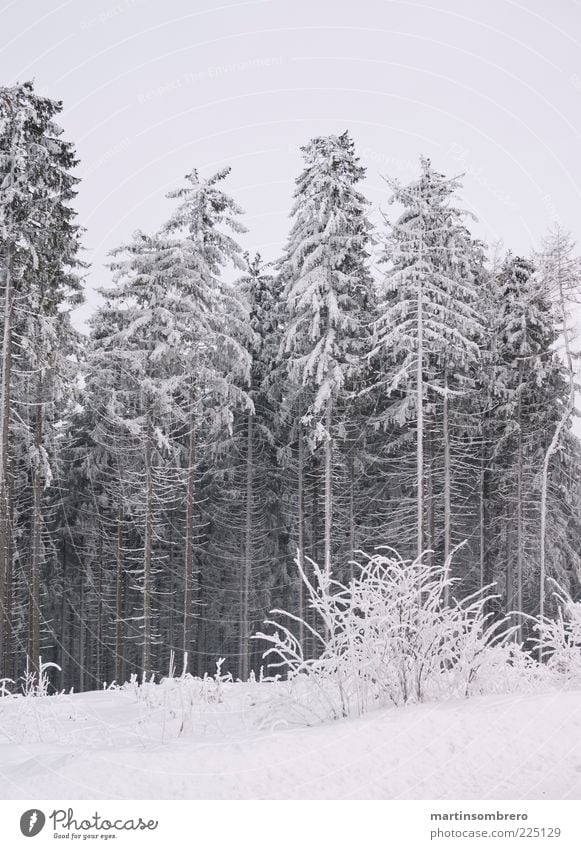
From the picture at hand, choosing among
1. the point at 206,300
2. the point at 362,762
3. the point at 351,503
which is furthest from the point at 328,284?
the point at 362,762

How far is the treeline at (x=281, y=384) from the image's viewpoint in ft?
66.7

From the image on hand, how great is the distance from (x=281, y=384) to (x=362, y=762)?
23515 mm

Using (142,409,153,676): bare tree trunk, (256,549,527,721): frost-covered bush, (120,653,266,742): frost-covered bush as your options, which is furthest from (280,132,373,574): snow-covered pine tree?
(256,549,527,721): frost-covered bush

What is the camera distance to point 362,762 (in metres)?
4.21

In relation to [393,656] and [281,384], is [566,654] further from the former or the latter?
[281,384]

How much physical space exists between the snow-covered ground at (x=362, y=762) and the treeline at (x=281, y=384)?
13.5m

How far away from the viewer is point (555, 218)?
958 inches

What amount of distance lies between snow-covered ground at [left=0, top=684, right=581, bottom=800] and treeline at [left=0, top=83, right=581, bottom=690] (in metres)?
13.5

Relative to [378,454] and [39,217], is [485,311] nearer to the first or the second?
[378,454]

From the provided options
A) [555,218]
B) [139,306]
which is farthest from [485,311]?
[139,306]

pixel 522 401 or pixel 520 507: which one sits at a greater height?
pixel 522 401

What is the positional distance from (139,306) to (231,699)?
16.4 m

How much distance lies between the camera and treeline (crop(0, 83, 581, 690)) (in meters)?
20.3
